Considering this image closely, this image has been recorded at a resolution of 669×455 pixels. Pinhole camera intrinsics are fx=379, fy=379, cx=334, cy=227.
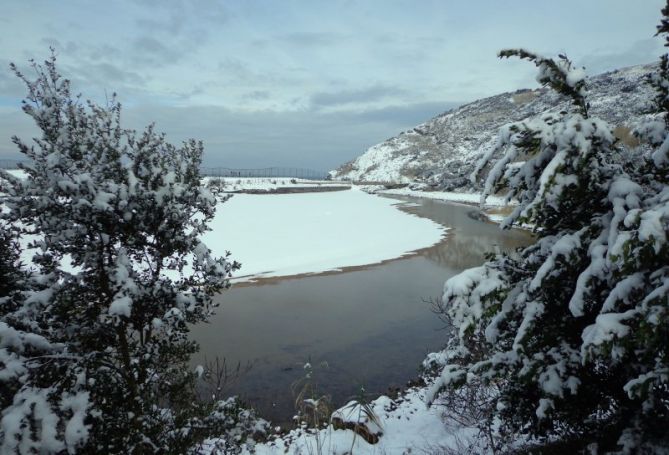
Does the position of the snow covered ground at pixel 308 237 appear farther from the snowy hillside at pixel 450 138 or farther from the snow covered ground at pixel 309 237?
the snowy hillside at pixel 450 138

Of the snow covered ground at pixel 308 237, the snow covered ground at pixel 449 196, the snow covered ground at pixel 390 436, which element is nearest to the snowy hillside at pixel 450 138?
the snow covered ground at pixel 449 196

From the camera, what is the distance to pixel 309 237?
2736cm

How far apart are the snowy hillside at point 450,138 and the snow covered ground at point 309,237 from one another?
46.7m

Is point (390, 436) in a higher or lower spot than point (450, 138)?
lower

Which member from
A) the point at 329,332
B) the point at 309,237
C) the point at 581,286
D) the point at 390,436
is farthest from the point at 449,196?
the point at 581,286

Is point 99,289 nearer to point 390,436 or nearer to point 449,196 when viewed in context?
point 390,436

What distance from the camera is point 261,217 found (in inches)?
1369

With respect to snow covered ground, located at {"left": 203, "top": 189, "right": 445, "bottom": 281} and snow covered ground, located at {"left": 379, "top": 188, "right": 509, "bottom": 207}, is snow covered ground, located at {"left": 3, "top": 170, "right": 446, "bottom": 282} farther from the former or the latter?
snow covered ground, located at {"left": 379, "top": 188, "right": 509, "bottom": 207}

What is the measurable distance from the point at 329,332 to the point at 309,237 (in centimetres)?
1528

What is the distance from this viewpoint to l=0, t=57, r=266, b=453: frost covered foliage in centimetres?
333

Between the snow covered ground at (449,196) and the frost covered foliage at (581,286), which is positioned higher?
the frost covered foliage at (581,286)

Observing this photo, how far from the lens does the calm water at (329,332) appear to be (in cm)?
942

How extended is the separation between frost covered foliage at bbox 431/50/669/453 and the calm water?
2.90 m

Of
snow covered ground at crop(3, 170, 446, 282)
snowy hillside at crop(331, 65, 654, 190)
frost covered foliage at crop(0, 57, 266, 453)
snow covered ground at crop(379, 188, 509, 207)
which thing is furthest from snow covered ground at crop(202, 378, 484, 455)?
snowy hillside at crop(331, 65, 654, 190)
